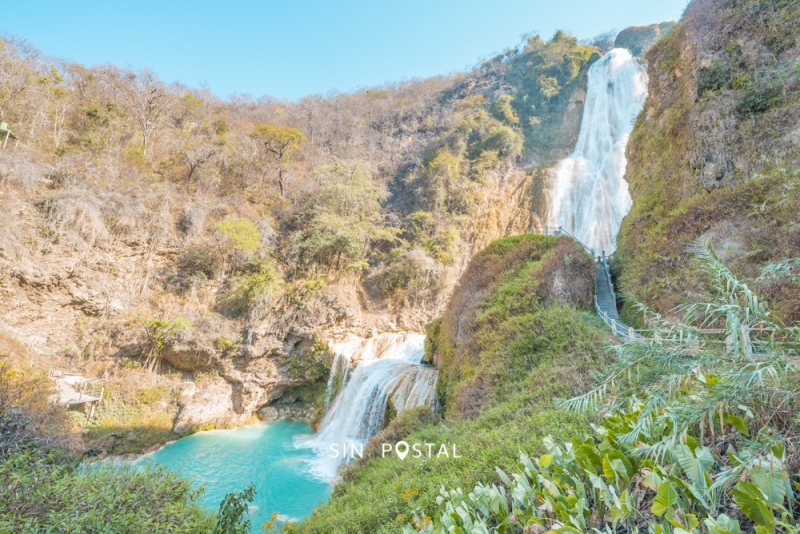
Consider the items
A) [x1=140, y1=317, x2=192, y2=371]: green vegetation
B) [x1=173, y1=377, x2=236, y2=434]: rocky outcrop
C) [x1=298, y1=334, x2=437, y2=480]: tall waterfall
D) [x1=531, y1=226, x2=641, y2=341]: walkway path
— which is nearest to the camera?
[x1=531, y1=226, x2=641, y2=341]: walkway path

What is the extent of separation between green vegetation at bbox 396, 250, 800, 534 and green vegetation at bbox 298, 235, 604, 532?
50.8 inches

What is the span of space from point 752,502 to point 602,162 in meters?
24.9

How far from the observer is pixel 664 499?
1.70m

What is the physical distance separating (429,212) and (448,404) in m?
16.3

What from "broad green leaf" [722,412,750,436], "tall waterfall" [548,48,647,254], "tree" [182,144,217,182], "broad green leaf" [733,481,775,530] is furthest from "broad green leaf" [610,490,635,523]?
→ "tree" [182,144,217,182]

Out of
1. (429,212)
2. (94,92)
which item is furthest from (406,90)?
(94,92)

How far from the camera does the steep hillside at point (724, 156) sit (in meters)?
6.95

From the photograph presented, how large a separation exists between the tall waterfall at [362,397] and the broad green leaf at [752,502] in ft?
28.5

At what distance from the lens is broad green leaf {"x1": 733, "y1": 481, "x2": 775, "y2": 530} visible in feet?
4.88

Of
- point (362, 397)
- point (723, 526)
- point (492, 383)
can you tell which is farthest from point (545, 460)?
point (362, 397)

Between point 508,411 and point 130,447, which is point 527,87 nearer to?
point 508,411

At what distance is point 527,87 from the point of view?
2970cm

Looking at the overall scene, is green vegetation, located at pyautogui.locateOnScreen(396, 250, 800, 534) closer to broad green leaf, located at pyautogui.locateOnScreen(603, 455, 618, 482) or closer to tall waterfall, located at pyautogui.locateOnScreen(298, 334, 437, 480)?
broad green leaf, located at pyautogui.locateOnScreen(603, 455, 618, 482)

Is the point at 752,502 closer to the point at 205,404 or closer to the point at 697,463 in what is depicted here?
the point at 697,463
